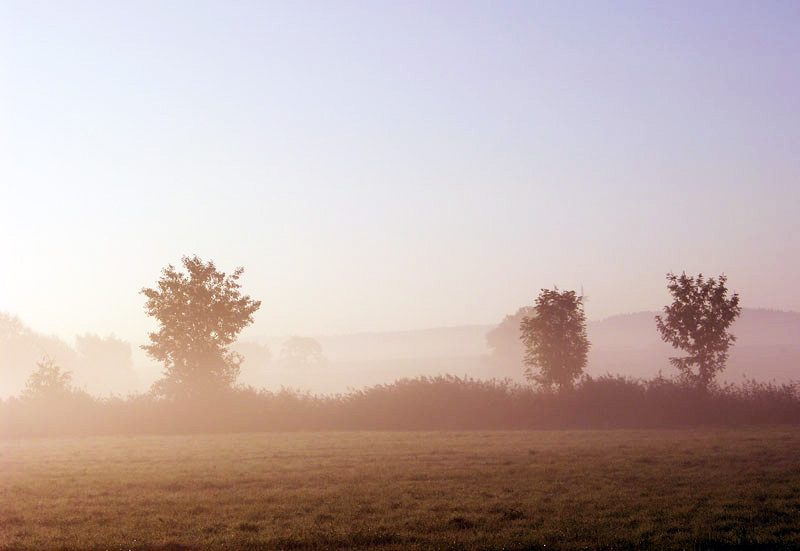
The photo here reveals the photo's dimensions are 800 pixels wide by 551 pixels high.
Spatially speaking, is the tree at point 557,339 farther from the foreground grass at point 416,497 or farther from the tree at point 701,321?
the foreground grass at point 416,497

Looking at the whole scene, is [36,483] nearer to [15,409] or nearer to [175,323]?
[175,323]

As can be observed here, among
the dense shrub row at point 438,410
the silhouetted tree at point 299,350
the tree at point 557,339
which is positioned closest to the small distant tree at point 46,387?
the dense shrub row at point 438,410

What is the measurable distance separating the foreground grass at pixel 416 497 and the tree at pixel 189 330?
692 inches

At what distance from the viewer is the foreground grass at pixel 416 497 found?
11773mm

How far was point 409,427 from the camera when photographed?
36.8 m

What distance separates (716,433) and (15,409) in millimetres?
44671

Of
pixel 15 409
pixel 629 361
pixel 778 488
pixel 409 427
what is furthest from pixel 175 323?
pixel 629 361

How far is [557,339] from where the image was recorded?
4494 centimetres

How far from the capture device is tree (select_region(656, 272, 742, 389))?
4256 cm

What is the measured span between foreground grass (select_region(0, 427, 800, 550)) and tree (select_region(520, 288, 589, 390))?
1850 cm

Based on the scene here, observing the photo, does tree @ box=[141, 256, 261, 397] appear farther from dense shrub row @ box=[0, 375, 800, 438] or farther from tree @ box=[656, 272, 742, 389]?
tree @ box=[656, 272, 742, 389]

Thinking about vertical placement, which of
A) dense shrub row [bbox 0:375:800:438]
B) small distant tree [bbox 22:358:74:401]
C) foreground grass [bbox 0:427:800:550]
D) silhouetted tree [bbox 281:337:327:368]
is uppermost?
silhouetted tree [bbox 281:337:327:368]

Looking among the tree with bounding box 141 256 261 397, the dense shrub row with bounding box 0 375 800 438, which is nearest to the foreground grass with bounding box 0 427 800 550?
the dense shrub row with bounding box 0 375 800 438

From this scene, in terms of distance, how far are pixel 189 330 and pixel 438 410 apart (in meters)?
18.8
